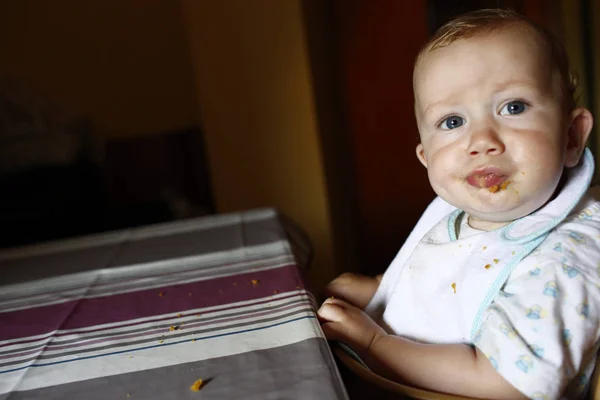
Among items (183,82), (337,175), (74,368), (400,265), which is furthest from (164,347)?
(183,82)

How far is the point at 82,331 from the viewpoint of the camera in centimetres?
75

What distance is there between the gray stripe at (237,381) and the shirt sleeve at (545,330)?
17 centimetres

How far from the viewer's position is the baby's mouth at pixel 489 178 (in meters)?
0.66

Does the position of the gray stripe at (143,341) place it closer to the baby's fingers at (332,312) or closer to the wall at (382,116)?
the baby's fingers at (332,312)

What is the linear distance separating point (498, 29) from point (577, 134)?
0.16 m

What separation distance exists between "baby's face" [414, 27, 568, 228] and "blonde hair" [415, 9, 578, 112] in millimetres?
13

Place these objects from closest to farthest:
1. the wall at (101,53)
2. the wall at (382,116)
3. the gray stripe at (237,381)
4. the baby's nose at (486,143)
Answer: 1. the gray stripe at (237,381)
2. the baby's nose at (486,143)
3. the wall at (382,116)
4. the wall at (101,53)

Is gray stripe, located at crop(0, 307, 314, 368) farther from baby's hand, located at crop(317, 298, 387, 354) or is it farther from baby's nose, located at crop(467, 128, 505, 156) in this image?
baby's nose, located at crop(467, 128, 505, 156)

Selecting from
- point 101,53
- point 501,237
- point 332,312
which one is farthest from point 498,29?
point 101,53

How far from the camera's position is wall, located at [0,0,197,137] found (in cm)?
281

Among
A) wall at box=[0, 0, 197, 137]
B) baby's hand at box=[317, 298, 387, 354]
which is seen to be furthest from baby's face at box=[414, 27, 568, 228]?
wall at box=[0, 0, 197, 137]

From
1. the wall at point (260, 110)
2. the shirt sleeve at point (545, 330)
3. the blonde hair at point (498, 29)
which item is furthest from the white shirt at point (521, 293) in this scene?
the wall at point (260, 110)

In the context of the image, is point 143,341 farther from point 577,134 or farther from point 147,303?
point 577,134

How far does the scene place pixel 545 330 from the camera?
56 cm
